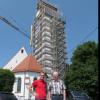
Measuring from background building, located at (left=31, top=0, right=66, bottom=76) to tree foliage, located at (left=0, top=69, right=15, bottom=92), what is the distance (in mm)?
94305

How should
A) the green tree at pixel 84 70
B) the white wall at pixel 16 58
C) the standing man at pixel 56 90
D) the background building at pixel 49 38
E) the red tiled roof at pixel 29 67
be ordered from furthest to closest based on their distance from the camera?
the background building at pixel 49 38 < the white wall at pixel 16 58 < the red tiled roof at pixel 29 67 < the green tree at pixel 84 70 < the standing man at pixel 56 90

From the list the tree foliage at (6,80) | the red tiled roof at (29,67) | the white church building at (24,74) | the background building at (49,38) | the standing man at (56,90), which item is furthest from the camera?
the background building at (49,38)

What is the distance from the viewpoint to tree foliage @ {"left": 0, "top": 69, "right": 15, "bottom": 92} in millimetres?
57125

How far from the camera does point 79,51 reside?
182 feet

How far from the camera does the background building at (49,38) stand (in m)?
158

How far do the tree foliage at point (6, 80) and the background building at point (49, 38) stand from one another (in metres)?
94.3

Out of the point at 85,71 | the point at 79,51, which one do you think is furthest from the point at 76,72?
the point at 79,51

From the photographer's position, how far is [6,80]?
190ft

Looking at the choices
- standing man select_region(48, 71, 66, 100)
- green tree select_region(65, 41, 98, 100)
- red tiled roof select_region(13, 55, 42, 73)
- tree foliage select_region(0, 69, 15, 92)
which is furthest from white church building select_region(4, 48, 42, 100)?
standing man select_region(48, 71, 66, 100)

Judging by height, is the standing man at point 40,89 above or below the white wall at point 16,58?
below

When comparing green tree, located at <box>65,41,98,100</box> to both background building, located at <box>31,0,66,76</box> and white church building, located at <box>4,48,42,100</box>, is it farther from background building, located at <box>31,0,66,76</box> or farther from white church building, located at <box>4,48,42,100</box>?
background building, located at <box>31,0,66,76</box>

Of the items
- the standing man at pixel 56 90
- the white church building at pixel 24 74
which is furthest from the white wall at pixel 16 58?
the standing man at pixel 56 90

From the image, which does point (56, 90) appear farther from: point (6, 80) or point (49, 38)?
point (49, 38)

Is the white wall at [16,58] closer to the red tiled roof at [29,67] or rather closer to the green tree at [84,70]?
the red tiled roof at [29,67]
